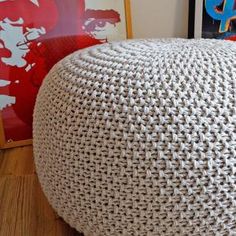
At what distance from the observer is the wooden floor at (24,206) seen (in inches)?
36.6

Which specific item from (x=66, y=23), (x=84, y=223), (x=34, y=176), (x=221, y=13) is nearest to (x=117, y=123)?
(x=84, y=223)

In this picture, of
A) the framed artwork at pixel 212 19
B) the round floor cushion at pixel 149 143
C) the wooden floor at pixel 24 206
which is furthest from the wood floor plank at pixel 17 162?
the framed artwork at pixel 212 19

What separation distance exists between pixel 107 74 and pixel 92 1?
61 centimetres

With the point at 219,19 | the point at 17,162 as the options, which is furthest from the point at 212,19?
the point at 17,162

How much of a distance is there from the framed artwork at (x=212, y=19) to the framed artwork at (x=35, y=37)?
0.22 m

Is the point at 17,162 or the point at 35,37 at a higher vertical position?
the point at 35,37

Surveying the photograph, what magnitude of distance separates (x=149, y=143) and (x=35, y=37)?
732 mm

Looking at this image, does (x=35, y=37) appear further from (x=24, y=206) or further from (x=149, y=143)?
(x=149, y=143)

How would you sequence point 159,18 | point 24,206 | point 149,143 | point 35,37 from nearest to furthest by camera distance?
point 149,143 < point 24,206 < point 35,37 < point 159,18

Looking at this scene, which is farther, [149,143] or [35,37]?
[35,37]

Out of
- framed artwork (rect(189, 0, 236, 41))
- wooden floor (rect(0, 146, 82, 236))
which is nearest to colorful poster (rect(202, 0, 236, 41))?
framed artwork (rect(189, 0, 236, 41))

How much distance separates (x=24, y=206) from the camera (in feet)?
3.33

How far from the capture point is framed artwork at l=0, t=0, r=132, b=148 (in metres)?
1.22

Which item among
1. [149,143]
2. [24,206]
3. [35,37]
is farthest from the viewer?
[35,37]
